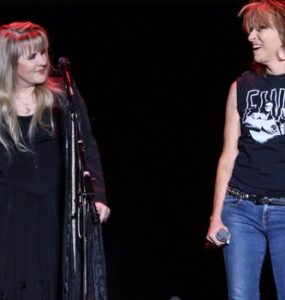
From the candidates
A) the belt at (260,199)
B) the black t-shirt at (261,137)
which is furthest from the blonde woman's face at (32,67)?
the belt at (260,199)

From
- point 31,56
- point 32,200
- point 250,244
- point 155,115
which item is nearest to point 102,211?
point 32,200

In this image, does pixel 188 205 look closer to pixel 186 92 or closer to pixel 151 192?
pixel 151 192

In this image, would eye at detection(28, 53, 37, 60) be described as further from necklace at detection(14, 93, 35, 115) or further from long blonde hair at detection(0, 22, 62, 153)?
necklace at detection(14, 93, 35, 115)

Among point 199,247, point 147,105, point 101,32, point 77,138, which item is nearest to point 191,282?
point 199,247

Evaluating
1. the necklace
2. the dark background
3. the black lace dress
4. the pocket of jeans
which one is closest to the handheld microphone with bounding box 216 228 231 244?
the pocket of jeans

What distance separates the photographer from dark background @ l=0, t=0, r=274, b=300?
188 inches

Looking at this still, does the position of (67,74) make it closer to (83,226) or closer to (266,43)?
(83,226)

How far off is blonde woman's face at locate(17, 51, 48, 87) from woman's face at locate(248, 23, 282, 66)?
890 millimetres

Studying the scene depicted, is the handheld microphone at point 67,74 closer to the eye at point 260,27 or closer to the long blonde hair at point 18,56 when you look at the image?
the long blonde hair at point 18,56

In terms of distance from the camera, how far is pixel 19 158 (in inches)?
145

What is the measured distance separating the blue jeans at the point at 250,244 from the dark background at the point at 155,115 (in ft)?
4.37

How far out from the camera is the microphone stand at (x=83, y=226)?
2977mm

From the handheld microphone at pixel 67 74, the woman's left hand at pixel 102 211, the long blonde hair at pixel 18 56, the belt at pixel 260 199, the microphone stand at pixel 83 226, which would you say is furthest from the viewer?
the long blonde hair at pixel 18 56

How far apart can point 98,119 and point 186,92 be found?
1.67ft
